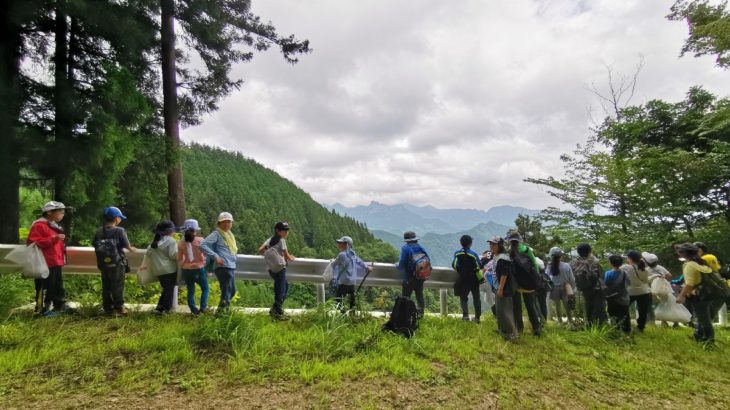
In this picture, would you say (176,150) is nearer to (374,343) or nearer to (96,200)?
(96,200)

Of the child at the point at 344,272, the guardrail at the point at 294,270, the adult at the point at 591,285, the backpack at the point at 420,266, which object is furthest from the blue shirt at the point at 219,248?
the adult at the point at 591,285

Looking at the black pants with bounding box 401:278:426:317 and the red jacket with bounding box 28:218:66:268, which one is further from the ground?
the red jacket with bounding box 28:218:66:268

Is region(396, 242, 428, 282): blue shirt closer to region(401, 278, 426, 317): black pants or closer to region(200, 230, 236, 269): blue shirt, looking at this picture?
region(401, 278, 426, 317): black pants

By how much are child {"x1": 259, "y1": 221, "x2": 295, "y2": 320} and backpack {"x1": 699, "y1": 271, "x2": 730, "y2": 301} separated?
23.6 ft

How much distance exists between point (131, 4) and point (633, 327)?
12.7m

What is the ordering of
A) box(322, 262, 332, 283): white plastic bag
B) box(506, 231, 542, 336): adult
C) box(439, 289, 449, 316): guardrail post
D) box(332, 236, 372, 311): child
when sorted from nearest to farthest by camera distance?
box(506, 231, 542, 336): adult, box(332, 236, 372, 311): child, box(322, 262, 332, 283): white plastic bag, box(439, 289, 449, 316): guardrail post

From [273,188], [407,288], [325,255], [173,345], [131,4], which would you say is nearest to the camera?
[173,345]

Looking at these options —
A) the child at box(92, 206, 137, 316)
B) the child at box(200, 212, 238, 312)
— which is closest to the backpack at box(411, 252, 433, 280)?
the child at box(200, 212, 238, 312)

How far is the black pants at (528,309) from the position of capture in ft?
20.4

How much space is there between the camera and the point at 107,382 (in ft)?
11.5

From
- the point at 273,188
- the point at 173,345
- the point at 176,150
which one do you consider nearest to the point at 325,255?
the point at 273,188

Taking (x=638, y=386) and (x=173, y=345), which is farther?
(x=638, y=386)

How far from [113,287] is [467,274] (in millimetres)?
5937

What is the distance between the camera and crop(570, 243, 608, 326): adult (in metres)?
6.72
